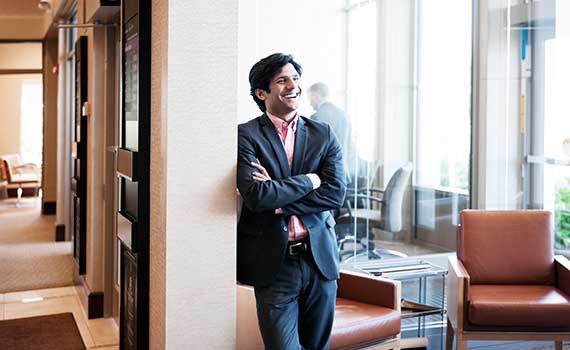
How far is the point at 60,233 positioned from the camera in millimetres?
8289

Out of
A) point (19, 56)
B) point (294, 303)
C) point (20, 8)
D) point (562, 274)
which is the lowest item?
point (562, 274)

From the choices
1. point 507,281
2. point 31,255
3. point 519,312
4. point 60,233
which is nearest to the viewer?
point 519,312

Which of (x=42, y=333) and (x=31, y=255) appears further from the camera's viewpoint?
(x=31, y=255)

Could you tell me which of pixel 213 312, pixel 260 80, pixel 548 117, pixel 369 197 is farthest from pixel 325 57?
pixel 213 312

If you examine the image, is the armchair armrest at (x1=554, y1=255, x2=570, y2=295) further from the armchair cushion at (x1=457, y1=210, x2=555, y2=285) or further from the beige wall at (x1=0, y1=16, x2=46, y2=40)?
the beige wall at (x1=0, y1=16, x2=46, y2=40)

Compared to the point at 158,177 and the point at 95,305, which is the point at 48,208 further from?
the point at 158,177

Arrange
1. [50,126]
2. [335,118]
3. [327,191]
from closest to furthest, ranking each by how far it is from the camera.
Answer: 1. [327,191]
2. [335,118]
3. [50,126]

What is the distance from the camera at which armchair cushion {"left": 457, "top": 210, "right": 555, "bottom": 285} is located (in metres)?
4.01

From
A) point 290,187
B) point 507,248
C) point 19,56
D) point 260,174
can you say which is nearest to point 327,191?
point 290,187

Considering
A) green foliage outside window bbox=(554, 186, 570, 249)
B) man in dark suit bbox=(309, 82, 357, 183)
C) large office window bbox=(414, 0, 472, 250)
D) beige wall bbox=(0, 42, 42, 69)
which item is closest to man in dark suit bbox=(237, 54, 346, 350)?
man in dark suit bbox=(309, 82, 357, 183)

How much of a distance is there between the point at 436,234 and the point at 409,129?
3.59 feet

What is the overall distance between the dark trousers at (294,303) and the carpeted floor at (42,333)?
6.74 feet

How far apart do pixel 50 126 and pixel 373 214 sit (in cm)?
636

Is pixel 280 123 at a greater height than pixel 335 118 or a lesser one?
lesser
